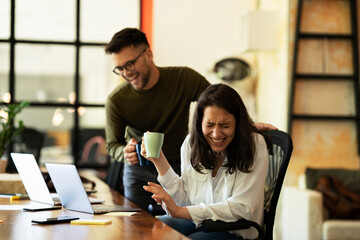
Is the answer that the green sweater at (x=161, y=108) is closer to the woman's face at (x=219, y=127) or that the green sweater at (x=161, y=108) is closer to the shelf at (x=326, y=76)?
the woman's face at (x=219, y=127)

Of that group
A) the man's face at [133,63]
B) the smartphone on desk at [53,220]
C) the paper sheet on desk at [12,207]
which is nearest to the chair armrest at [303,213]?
the man's face at [133,63]

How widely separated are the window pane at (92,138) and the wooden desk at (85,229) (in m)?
3.97

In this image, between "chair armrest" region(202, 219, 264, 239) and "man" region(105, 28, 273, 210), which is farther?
"man" region(105, 28, 273, 210)

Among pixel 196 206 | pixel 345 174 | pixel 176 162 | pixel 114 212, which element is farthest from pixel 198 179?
pixel 345 174

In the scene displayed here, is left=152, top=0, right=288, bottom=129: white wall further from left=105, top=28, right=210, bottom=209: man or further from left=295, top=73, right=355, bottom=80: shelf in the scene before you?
left=105, top=28, right=210, bottom=209: man

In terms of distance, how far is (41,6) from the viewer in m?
5.89

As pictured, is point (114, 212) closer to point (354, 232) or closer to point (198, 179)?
point (198, 179)

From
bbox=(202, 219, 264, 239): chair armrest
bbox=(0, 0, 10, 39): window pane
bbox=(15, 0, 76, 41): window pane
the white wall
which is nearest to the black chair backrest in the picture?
bbox=(202, 219, 264, 239): chair armrest

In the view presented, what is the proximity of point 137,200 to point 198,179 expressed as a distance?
68 cm

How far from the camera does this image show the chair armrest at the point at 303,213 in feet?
14.9

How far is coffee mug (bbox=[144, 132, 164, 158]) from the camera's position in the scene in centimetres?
190

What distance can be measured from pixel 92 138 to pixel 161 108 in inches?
128

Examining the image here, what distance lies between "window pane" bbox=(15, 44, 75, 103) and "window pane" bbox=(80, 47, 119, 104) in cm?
11

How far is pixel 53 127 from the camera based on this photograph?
5.92 meters
